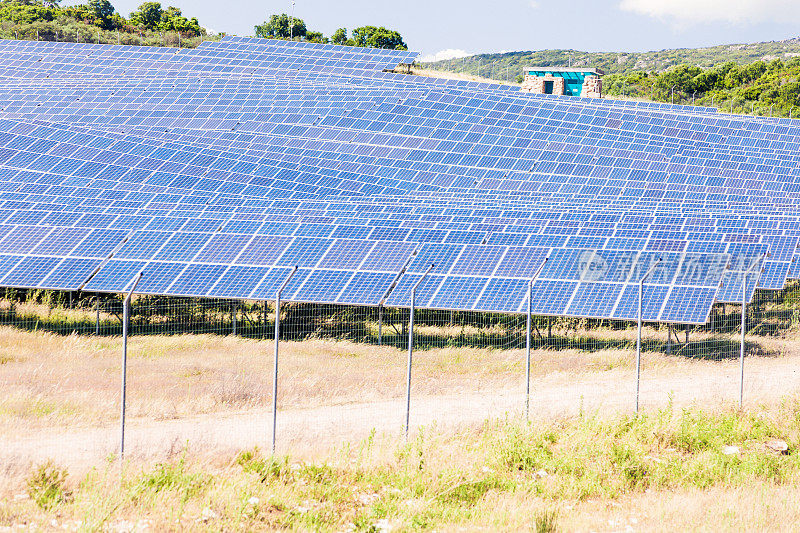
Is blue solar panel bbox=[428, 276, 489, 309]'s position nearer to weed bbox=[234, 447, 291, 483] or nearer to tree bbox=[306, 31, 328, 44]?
weed bbox=[234, 447, 291, 483]

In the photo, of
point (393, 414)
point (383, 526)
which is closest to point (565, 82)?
point (393, 414)

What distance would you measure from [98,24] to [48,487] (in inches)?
4377

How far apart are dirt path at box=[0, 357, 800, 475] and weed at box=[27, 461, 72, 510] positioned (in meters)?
0.67

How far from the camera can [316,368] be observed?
18031 mm

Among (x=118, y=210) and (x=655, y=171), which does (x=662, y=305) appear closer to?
(x=118, y=210)

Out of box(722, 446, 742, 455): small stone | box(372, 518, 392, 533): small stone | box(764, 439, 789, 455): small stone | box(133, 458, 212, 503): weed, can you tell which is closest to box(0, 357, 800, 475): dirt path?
box(133, 458, 212, 503): weed

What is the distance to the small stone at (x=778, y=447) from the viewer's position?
1249 cm

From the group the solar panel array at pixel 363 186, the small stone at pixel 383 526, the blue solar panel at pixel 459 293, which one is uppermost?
the solar panel array at pixel 363 186

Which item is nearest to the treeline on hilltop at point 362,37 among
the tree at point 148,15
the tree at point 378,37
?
the tree at point 378,37

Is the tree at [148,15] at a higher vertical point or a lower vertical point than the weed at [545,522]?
higher

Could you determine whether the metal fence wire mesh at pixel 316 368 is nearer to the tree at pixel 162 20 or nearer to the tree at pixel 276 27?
the tree at pixel 162 20

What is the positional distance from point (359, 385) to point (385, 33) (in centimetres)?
10198

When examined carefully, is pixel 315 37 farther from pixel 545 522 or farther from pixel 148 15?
pixel 545 522

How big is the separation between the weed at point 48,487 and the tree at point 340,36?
106 m
